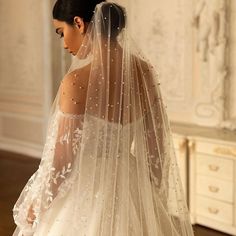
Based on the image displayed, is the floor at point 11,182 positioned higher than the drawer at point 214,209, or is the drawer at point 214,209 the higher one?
the drawer at point 214,209

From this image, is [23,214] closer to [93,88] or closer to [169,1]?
[93,88]

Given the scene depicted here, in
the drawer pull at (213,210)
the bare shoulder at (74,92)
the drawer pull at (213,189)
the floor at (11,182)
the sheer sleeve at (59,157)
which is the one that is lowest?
the floor at (11,182)

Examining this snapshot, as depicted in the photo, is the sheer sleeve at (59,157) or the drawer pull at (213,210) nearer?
the sheer sleeve at (59,157)

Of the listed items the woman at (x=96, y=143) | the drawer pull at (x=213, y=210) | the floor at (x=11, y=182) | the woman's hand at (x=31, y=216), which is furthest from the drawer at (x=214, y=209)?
the woman's hand at (x=31, y=216)

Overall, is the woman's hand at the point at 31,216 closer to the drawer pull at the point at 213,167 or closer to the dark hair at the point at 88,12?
the dark hair at the point at 88,12

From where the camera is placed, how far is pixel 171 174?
174 centimetres

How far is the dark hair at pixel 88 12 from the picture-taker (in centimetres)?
146

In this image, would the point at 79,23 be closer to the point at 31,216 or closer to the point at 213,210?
the point at 31,216

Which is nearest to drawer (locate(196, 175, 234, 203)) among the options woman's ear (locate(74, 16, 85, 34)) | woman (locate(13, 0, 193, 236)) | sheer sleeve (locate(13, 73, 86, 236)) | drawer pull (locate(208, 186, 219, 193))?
drawer pull (locate(208, 186, 219, 193))

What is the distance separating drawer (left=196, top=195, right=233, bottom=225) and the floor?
0.11 metres

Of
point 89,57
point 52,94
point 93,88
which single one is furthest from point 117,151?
point 52,94

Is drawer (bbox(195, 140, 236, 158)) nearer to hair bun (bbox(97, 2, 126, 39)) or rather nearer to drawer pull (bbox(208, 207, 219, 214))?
drawer pull (bbox(208, 207, 219, 214))

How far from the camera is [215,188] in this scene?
319 cm

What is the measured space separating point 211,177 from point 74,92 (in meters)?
2.02
